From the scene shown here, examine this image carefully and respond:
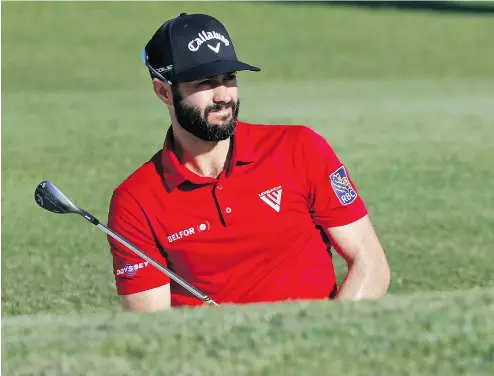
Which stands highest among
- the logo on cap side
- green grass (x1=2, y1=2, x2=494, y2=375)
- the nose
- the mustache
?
the logo on cap side

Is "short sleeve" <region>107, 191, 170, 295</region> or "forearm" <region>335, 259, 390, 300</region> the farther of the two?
"short sleeve" <region>107, 191, 170, 295</region>

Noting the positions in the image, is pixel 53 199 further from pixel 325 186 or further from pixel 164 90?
pixel 325 186

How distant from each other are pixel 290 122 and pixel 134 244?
13.8m

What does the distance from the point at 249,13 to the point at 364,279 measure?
38652 millimetres

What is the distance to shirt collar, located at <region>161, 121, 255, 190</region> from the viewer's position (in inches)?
185

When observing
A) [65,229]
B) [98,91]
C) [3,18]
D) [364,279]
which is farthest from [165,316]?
[3,18]

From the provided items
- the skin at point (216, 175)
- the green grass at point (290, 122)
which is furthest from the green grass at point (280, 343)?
the skin at point (216, 175)

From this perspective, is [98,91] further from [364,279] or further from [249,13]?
[364,279]

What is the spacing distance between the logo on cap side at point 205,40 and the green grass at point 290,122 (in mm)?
1253

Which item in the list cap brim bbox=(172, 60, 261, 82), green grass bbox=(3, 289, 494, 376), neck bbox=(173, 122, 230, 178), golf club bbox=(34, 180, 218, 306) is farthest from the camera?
neck bbox=(173, 122, 230, 178)

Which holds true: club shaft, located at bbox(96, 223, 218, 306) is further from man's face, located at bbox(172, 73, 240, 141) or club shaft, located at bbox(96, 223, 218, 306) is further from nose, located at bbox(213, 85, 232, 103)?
nose, located at bbox(213, 85, 232, 103)

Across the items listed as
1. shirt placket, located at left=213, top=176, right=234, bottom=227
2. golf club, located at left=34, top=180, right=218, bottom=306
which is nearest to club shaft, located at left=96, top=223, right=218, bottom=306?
golf club, located at left=34, top=180, right=218, bottom=306

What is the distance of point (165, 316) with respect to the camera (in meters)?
3.19

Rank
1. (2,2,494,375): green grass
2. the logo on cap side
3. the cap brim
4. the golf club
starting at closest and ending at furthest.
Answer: (2,2,494,375): green grass, the golf club, the cap brim, the logo on cap side
